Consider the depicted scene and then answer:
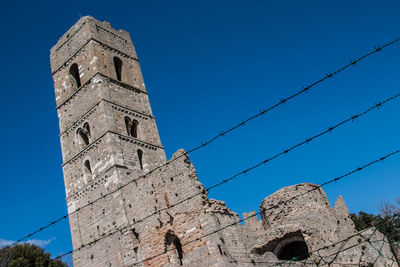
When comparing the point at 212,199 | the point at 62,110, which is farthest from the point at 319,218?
the point at 62,110

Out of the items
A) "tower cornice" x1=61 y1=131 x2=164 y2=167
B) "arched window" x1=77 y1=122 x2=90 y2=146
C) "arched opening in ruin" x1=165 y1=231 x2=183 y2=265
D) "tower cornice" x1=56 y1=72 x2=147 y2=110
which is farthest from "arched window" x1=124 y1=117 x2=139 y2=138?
"arched opening in ruin" x1=165 y1=231 x2=183 y2=265

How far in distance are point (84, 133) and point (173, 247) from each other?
33.2 feet

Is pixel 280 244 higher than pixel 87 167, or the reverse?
pixel 87 167

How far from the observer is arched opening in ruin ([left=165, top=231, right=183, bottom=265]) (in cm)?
1784

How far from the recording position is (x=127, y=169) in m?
22.6

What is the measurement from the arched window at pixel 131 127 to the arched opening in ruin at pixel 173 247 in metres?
8.29

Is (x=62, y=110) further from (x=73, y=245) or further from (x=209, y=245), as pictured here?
(x=209, y=245)

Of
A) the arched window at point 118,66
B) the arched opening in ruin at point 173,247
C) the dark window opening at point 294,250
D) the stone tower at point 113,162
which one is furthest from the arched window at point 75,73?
the dark window opening at point 294,250

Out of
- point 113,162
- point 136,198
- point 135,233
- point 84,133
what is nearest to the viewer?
point 135,233

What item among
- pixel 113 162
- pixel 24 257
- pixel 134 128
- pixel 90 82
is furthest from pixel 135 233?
pixel 24 257

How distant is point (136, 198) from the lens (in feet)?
65.1

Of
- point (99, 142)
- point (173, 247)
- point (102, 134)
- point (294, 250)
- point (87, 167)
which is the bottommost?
point (294, 250)

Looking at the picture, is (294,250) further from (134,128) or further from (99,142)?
(99,142)

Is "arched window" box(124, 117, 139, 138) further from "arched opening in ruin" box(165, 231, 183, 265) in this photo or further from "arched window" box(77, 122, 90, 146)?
"arched opening in ruin" box(165, 231, 183, 265)
